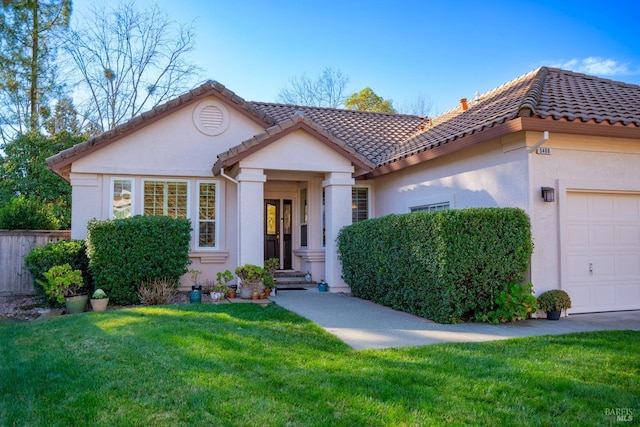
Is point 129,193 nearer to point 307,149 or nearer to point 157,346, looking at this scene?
point 307,149

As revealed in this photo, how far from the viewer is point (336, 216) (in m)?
11.4

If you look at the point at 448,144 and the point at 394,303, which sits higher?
the point at 448,144

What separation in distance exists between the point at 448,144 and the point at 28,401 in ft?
27.1

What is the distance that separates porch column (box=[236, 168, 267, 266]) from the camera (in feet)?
34.9

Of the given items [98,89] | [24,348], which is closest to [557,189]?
[24,348]

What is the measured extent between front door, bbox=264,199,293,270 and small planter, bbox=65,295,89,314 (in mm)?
5399

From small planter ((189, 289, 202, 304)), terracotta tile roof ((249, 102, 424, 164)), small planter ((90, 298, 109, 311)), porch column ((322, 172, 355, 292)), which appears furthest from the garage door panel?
small planter ((90, 298, 109, 311))

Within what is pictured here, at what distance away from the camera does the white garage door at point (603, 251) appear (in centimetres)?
841

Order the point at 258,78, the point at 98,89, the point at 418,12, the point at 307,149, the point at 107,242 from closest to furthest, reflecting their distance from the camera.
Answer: the point at 107,242
the point at 307,149
the point at 418,12
the point at 258,78
the point at 98,89

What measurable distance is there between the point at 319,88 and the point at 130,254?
23984 millimetres

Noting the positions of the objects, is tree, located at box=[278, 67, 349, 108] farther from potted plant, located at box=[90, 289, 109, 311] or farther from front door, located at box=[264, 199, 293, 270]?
potted plant, located at box=[90, 289, 109, 311]

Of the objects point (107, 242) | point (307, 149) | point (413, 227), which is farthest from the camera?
point (307, 149)

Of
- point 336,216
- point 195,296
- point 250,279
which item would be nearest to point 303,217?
point 336,216

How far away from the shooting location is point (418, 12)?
16484 mm
